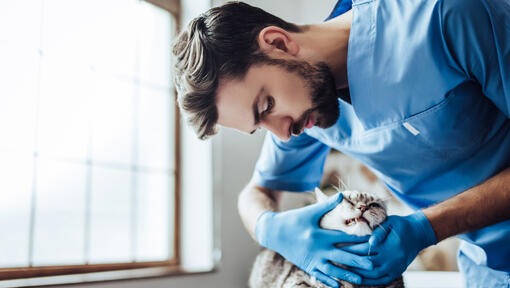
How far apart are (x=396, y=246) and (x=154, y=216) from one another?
5.10 ft

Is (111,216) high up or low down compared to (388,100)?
down

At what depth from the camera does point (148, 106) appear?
2.29 meters

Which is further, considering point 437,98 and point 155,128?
point 155,128

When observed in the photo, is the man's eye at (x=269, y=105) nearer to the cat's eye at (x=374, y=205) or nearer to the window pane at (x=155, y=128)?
the cat's eye at (x=374, y=205)

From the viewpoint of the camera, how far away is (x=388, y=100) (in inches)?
40.8

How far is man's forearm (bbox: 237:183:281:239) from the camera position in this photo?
131 centimetres

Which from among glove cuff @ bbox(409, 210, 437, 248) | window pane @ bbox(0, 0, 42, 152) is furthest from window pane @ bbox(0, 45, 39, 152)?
glove cuff @ bbox(409, 210, 437, 248)

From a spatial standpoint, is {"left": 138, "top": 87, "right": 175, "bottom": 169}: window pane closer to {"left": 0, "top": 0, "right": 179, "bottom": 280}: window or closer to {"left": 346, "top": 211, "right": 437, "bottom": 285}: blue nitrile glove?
{"left": 0, "top": 0, "right": 179, "bottom": 280}: window

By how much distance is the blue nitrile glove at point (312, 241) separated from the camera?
3.30 ft

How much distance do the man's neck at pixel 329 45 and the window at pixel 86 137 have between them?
121cm

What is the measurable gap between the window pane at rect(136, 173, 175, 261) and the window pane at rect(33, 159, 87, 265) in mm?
334

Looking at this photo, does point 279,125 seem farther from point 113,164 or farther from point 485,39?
point 113,164

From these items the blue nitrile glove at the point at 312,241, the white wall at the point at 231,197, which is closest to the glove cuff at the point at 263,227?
the blue nitrile glove at the point at 312,241

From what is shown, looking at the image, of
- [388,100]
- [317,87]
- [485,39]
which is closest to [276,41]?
[317,87]
